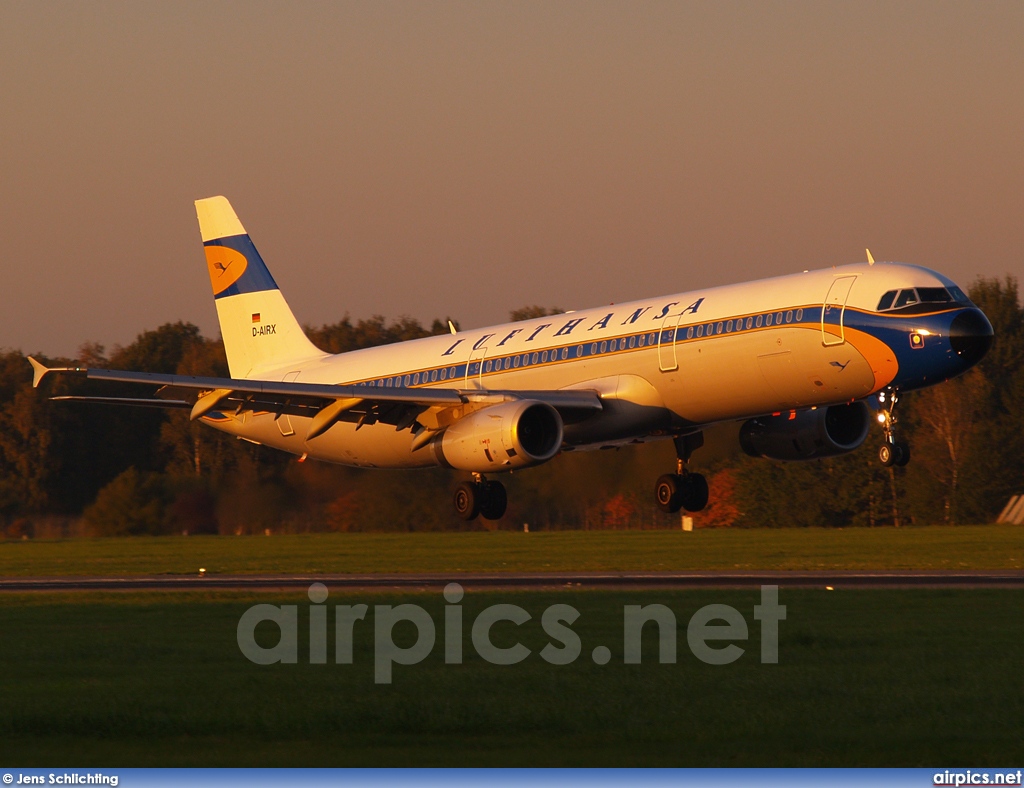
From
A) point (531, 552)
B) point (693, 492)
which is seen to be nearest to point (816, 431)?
point (693, 492)

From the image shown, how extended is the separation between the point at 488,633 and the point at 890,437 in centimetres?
1204

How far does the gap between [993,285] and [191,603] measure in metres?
75.0

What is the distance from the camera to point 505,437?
33.3 meters

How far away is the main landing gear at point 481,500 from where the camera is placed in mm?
36062

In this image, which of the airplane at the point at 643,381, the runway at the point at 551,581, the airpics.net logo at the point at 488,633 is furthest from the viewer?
the runway at the point at 551,581

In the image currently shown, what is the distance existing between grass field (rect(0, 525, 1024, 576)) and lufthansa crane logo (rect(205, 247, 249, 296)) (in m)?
8.49

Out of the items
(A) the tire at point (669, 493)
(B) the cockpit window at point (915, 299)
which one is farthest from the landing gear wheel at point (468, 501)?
(B) the cockpit window at point (915, 299)

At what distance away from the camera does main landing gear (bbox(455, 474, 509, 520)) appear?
118 ft

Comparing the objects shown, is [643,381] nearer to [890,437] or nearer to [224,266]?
[890,437]

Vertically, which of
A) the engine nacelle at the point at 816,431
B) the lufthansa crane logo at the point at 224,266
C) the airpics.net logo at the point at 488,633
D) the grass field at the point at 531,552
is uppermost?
the lufthansa crane logo at the point at 224,266

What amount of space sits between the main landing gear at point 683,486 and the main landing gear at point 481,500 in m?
4.36

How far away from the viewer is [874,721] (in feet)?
51.4

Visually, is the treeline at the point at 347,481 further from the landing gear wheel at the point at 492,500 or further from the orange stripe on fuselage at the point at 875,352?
the orange stripe on fuselage at the point at 875,352

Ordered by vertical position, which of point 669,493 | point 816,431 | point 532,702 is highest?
point 816,431
